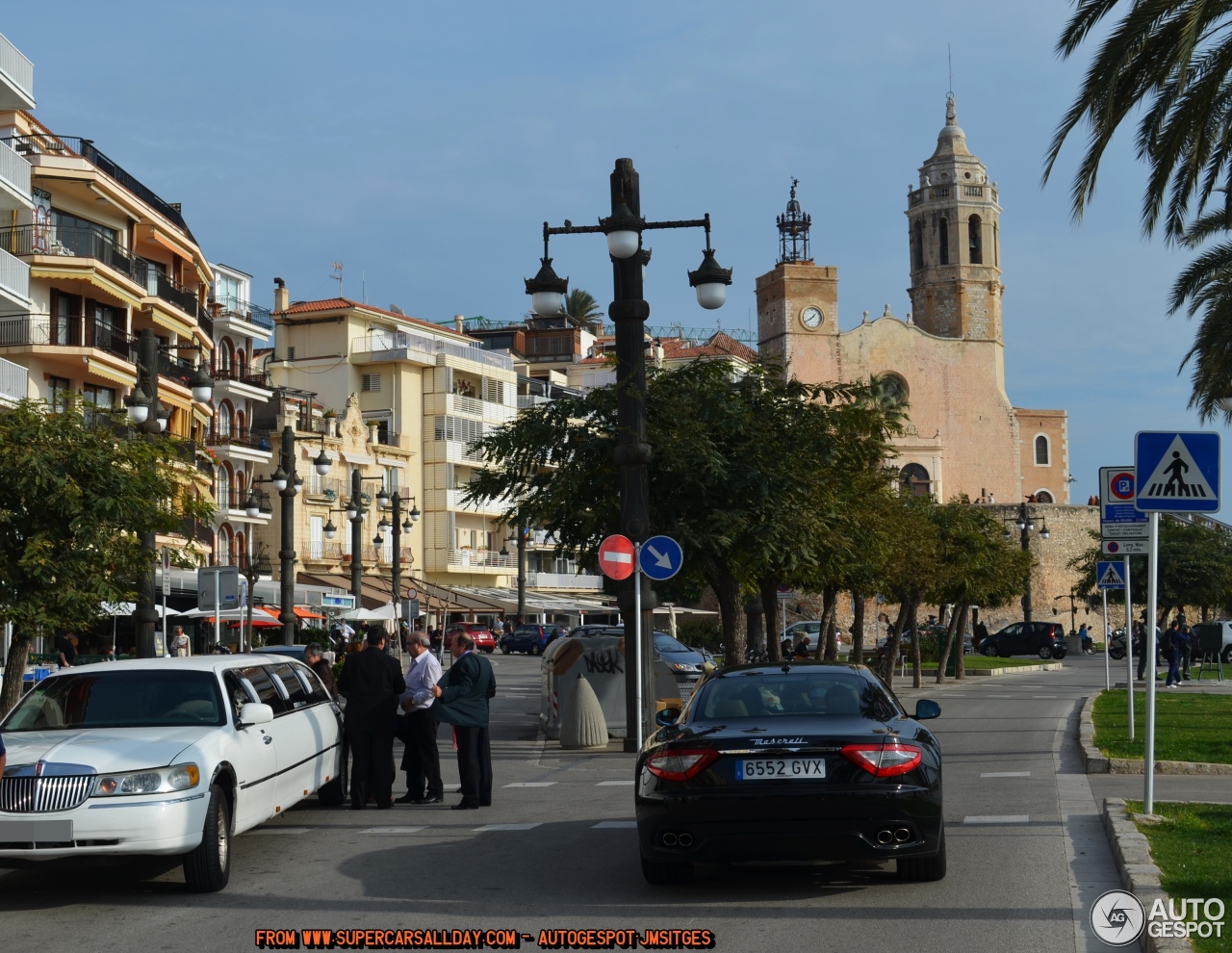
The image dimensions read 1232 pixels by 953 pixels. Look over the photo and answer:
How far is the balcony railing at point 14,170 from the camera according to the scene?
125 feet

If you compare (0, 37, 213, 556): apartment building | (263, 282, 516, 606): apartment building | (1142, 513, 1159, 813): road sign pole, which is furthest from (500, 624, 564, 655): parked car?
(1142, 513, 1159, 813): road sign pole

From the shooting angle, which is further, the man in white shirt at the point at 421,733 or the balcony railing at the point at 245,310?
the balcony railing at the point at 245,310

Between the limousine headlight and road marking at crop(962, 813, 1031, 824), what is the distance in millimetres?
6103

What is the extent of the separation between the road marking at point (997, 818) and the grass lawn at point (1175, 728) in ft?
11.2

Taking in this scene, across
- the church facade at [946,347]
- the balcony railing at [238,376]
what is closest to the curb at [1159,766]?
the balcony railing at [238,376]

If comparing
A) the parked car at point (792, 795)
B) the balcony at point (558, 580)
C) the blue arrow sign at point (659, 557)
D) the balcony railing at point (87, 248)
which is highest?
the balcony railing at point (87, 248)

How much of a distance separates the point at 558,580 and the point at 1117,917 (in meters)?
84.2

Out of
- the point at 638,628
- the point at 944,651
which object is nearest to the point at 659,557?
the point at 638,628

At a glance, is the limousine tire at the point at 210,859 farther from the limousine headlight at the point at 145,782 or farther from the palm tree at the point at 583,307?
the palm tree at the point at 583,307

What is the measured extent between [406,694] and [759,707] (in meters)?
6.20

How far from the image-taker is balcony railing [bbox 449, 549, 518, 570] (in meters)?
83.3

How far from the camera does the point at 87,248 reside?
1709 inches

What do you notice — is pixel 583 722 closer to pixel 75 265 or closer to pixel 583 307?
pixel 75 265

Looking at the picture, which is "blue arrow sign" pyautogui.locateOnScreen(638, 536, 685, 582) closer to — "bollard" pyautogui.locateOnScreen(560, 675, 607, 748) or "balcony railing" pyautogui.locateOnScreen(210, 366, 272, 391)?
"bollard" pyautogui.locateOnScreen(560, 675, 607, 748)
